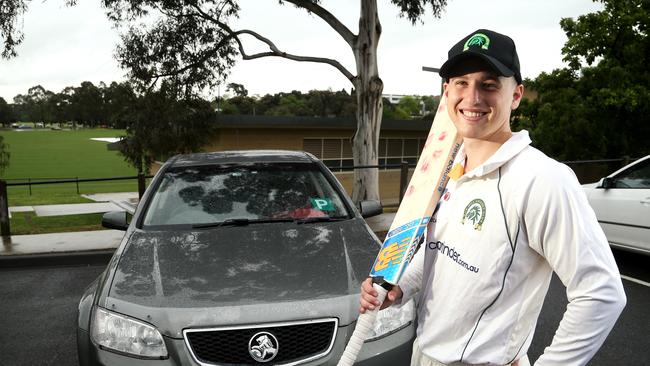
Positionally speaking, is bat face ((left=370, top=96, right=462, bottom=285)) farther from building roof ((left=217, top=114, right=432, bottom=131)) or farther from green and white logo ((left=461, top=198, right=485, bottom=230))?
building roof ((left=217, top=114, right=432, bottom=131))

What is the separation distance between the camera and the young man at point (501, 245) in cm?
117

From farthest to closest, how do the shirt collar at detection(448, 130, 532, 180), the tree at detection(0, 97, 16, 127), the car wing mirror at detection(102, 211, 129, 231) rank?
the tree at detection(0, 97, 16, 127) < the car wing mirror at detection(102, 211, 129, 231) < the shirt collar at detection(448, 130, 532, 180)

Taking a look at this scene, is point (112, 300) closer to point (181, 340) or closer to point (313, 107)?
point (181, 340)

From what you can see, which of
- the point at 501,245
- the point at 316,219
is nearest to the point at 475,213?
the point at 501,245

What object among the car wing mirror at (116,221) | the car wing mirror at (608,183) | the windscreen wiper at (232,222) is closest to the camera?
the windscreen wiper at (232,222)

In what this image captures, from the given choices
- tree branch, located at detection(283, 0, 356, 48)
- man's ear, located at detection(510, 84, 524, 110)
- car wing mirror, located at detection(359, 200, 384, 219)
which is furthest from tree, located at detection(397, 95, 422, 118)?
man's ear, located at detection(510, 84, 524, 110)

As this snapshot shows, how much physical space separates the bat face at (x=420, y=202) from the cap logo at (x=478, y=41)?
0.35 m

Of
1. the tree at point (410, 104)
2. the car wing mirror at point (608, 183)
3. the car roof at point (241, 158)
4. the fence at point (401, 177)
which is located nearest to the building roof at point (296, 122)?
the fence at point (401, 177)

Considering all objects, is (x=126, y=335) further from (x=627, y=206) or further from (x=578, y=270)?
(x=627, y=206)

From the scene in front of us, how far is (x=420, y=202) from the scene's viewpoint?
1612 mm

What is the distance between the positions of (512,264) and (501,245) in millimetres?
60

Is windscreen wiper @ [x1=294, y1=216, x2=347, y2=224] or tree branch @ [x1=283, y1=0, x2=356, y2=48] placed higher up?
tree branch @ [x1=283, y1=0, x2=356, y2=48]

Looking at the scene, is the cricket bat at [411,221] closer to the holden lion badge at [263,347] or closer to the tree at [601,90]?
the holden lion badge at [263,347]

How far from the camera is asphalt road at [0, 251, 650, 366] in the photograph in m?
3.83
